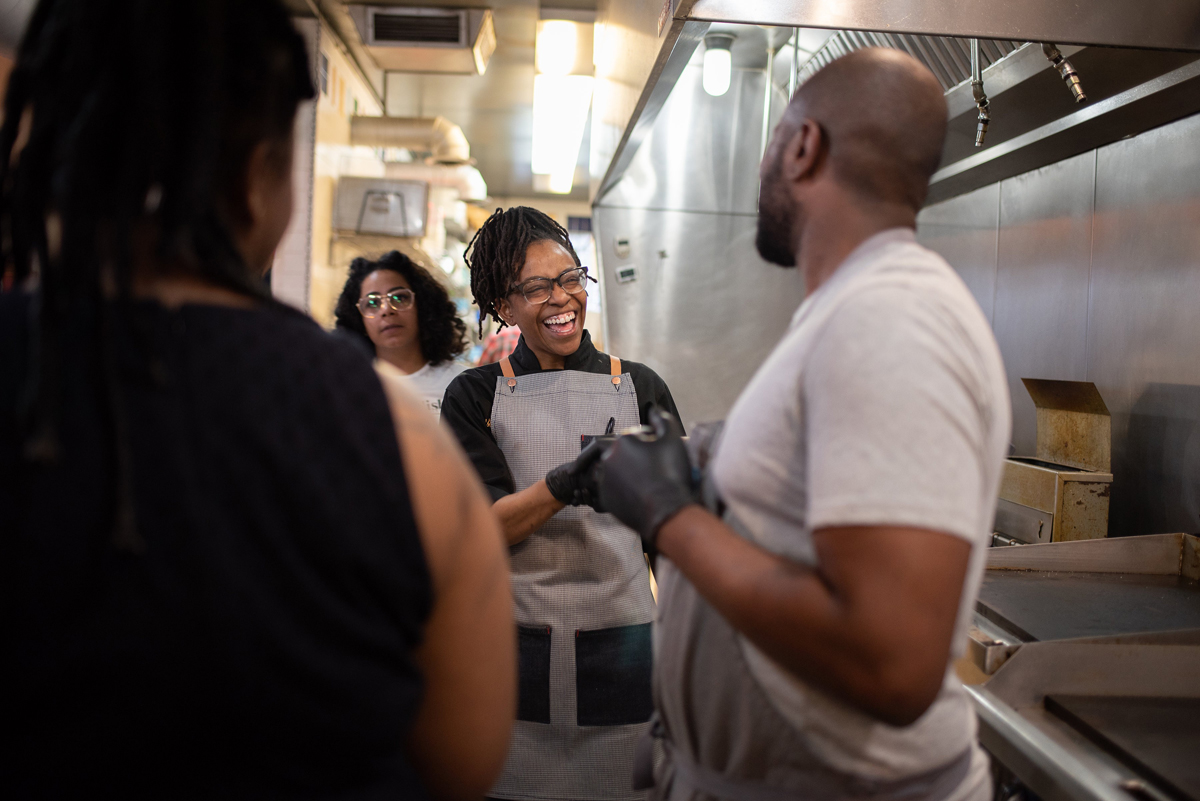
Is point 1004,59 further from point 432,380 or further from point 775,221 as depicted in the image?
point 432,380

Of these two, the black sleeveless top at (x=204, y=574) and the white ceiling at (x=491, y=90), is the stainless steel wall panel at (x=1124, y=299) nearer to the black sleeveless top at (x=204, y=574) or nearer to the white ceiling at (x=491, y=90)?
the black sleeveless top at (x=204, y=574)

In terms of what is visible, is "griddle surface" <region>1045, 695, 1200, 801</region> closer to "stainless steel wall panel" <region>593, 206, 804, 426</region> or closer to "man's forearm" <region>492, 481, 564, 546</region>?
"man's forearm" <region>492, 481, 564, 546</region>

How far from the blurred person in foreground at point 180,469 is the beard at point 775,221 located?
0.52 metres

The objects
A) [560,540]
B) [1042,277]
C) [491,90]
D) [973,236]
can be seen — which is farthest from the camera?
[491,90]

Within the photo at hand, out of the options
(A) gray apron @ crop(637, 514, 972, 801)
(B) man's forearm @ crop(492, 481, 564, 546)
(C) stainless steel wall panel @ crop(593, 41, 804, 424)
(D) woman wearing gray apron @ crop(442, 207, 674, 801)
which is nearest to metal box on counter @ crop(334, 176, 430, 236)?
(C) stainless steel wall panel @ crop(593, 41, 804, 424)

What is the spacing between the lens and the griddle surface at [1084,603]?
1.58 m

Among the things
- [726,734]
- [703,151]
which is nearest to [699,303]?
[703,151]

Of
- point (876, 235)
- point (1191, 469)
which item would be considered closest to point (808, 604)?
point (876, 235)

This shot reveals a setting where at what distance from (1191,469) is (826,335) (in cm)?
188

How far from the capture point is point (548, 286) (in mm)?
1737

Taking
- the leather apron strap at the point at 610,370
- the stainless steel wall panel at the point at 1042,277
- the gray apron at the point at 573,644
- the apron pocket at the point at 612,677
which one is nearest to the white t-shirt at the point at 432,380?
the leather apron strap at the point at 610,370

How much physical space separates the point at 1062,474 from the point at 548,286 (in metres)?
1.42

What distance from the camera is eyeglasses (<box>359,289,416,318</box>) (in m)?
2.95

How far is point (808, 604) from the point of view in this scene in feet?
2.28
